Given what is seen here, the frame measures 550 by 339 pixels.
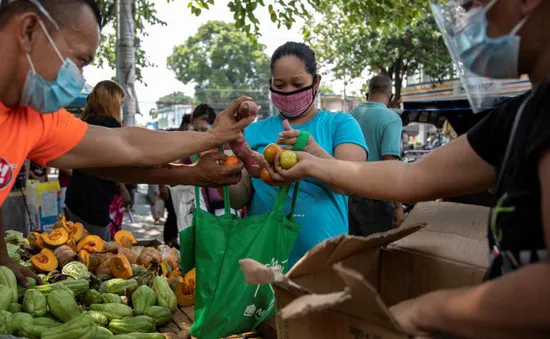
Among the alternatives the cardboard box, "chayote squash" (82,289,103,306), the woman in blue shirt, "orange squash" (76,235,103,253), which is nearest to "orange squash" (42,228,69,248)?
"orange squash" (76,235,103,253)

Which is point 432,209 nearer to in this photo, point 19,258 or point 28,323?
point 28,323

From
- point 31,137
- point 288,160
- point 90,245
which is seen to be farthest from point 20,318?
point 288,160

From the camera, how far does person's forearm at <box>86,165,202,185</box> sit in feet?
8.22

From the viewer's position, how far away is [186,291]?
2.92 metres

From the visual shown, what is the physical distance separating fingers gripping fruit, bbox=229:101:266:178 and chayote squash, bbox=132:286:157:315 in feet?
3.25

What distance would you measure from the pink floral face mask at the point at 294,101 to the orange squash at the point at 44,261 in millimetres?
1949

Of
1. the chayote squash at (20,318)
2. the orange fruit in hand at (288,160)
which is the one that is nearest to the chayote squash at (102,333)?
the chayote squash at (20,318)

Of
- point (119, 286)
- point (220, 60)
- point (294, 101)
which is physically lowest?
point (119, 286)

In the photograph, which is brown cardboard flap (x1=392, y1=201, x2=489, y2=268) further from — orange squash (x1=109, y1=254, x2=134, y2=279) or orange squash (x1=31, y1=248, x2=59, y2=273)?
orange squash (x1=31, y1=248, x2=59, y2=273)

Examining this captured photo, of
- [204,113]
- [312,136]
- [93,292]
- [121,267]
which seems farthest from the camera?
[204,113]

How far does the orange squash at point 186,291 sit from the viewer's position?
9.54 ft

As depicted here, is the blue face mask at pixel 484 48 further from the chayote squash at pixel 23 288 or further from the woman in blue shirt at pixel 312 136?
the chayote squash at pixel 23 288

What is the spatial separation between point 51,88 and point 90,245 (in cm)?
217

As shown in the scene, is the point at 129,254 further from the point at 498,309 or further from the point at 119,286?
the point at 498,309
